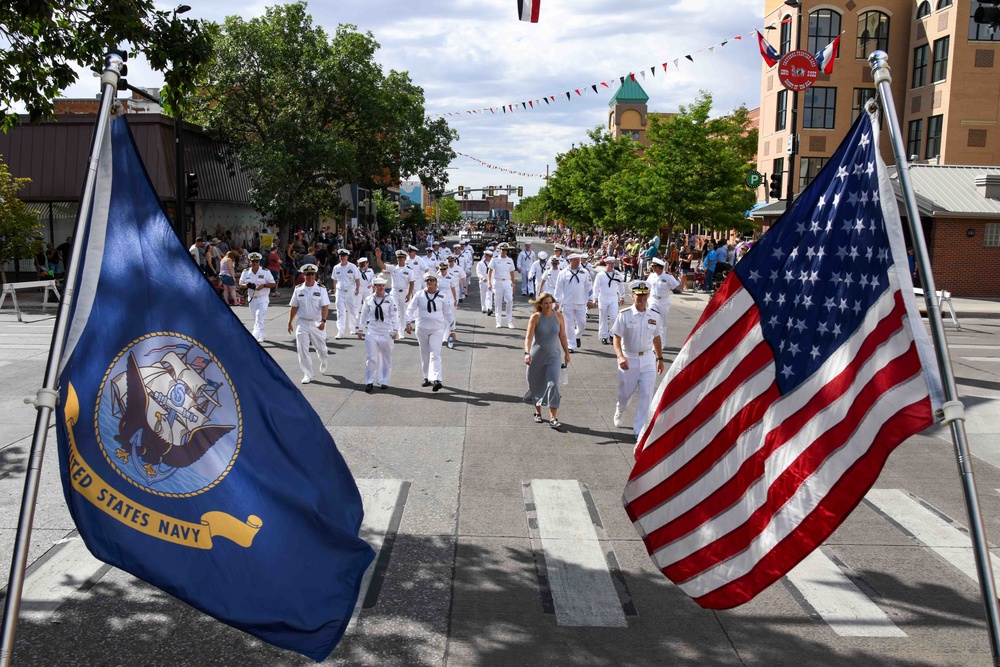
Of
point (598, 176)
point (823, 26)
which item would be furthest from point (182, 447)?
point (598, 176)

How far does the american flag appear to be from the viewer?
3898 mm

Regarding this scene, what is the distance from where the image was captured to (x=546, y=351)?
11.1 m

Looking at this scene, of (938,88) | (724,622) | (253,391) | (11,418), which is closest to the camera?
(253,391)

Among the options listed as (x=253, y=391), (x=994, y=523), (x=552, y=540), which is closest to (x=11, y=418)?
(x=552, y=540)

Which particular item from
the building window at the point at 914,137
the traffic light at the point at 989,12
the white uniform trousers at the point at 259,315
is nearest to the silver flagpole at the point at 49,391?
the traffic light at the point at 989,12

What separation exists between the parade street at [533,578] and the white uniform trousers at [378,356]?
200cm

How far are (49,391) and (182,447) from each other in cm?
67

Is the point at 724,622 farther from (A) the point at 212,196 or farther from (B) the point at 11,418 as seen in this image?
(A) the point at 212,196

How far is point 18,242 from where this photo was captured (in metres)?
24.0

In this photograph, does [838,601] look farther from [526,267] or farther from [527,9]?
[526,267]

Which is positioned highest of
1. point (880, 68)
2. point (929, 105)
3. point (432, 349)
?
point (929, 105)

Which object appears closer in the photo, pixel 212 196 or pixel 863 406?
pixel 863 406

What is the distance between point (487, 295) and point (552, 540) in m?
17.2

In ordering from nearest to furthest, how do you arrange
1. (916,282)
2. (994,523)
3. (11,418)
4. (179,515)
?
(179,515), (994,523), (11,418), (916,282)
